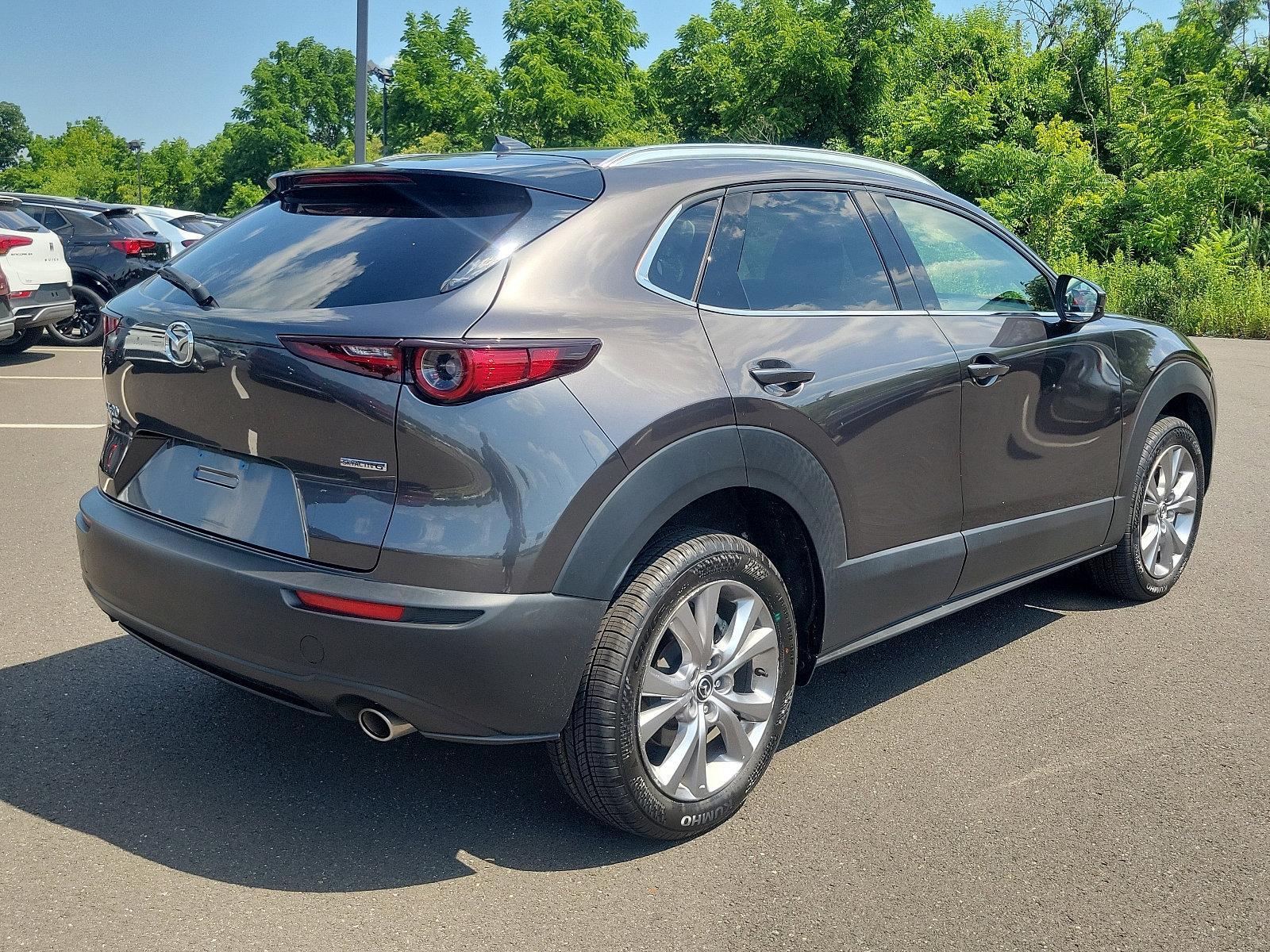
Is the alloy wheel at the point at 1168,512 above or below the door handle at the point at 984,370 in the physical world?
below

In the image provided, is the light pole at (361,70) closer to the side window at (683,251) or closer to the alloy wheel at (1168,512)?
the alloy wheel at (1168,512)

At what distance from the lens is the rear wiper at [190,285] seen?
3121 mm

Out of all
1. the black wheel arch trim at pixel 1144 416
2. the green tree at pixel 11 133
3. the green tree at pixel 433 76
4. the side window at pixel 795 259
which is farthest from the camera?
the green tree at pixel 11 133

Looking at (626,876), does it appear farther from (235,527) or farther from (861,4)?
(861,4)

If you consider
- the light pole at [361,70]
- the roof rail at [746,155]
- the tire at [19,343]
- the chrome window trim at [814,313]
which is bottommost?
the tire at [19,343]

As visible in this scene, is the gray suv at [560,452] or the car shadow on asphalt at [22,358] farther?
the car shadow on asphalt at [22,358]

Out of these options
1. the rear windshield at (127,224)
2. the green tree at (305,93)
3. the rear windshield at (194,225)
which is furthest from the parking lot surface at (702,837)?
the green tree at (305,93)

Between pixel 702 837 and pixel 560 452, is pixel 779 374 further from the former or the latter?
pixel 702 837

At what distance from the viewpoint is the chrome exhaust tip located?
9.27ft

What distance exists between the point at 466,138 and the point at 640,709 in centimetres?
4996

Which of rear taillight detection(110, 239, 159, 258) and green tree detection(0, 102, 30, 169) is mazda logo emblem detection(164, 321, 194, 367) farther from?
green tree detection(0, 102, 30, 169)

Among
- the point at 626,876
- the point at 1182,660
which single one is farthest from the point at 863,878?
the point at 1182,660

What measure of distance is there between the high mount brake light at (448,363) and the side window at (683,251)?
51 cm

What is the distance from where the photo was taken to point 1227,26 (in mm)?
30766
